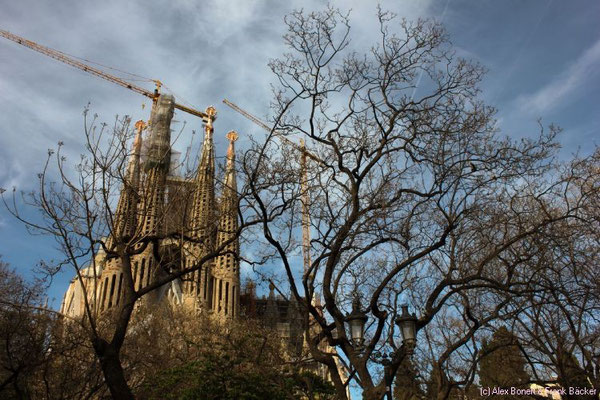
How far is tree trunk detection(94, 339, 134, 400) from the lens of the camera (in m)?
6.25

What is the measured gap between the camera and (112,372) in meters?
6.32

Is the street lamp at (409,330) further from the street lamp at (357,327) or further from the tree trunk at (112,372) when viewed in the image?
the tree trunk at (112,372)

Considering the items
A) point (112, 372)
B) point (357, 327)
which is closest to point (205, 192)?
point (112, 372)

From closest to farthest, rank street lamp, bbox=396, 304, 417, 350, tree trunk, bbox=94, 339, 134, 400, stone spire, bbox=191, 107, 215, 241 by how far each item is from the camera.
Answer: street lamp, bbox=396, 304, 417, 350
tree trunk, bbox=94, 339, 134, 400
stone spire, bbox=191, 107, 215, 241

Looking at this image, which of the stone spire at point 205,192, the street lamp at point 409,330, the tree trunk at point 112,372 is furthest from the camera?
the stone spire at point 205,192

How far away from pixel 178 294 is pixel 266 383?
30.6 m

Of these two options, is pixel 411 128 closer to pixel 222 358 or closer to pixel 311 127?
pixel 311 127

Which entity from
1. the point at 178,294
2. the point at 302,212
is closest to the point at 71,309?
the point at 178,294

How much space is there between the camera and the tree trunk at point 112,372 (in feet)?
20.5

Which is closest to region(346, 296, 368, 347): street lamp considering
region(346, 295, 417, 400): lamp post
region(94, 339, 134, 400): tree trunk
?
region(346, 295, 417, 400): lamp post

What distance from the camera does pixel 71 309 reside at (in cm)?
3959

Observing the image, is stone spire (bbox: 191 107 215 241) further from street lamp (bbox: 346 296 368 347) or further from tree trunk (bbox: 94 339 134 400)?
street lamp (bbox: 346 296 368 347)

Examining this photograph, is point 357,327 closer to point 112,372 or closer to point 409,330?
point 409,330

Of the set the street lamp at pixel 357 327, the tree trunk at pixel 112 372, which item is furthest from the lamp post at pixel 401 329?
the tree trunk at pixel 112 372
